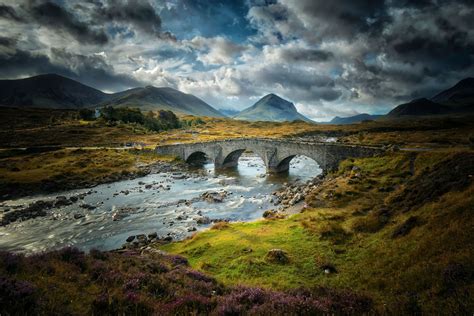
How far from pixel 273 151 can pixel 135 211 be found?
31877mm

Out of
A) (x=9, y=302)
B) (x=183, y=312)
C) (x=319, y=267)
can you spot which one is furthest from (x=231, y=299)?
(x=319, y=267)

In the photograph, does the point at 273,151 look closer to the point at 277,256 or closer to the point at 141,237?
the point at 141,237

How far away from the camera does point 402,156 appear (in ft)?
95.3

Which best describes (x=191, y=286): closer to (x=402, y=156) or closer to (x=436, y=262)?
(x=436, y=262)

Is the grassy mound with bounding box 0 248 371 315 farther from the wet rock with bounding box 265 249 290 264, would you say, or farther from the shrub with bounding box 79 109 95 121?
the shrub with bounding box 79 109 95 121

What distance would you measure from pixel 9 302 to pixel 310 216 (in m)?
19.7

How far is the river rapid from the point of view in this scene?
24.3 meters

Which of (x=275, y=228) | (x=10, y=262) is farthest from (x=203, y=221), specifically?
(x=10, y=262)

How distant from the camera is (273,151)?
178ft

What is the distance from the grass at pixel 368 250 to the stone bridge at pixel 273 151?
15275mm

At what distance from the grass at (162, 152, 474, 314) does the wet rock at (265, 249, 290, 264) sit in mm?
344

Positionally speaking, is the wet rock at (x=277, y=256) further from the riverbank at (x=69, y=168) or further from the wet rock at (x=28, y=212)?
the riverbank at (x=69, y=168)

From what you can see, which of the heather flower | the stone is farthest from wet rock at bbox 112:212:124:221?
the heather flower

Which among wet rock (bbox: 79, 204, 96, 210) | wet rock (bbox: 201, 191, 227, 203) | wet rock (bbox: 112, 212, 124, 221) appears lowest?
wet rock (bbox: 112, 212, 124, 221)
